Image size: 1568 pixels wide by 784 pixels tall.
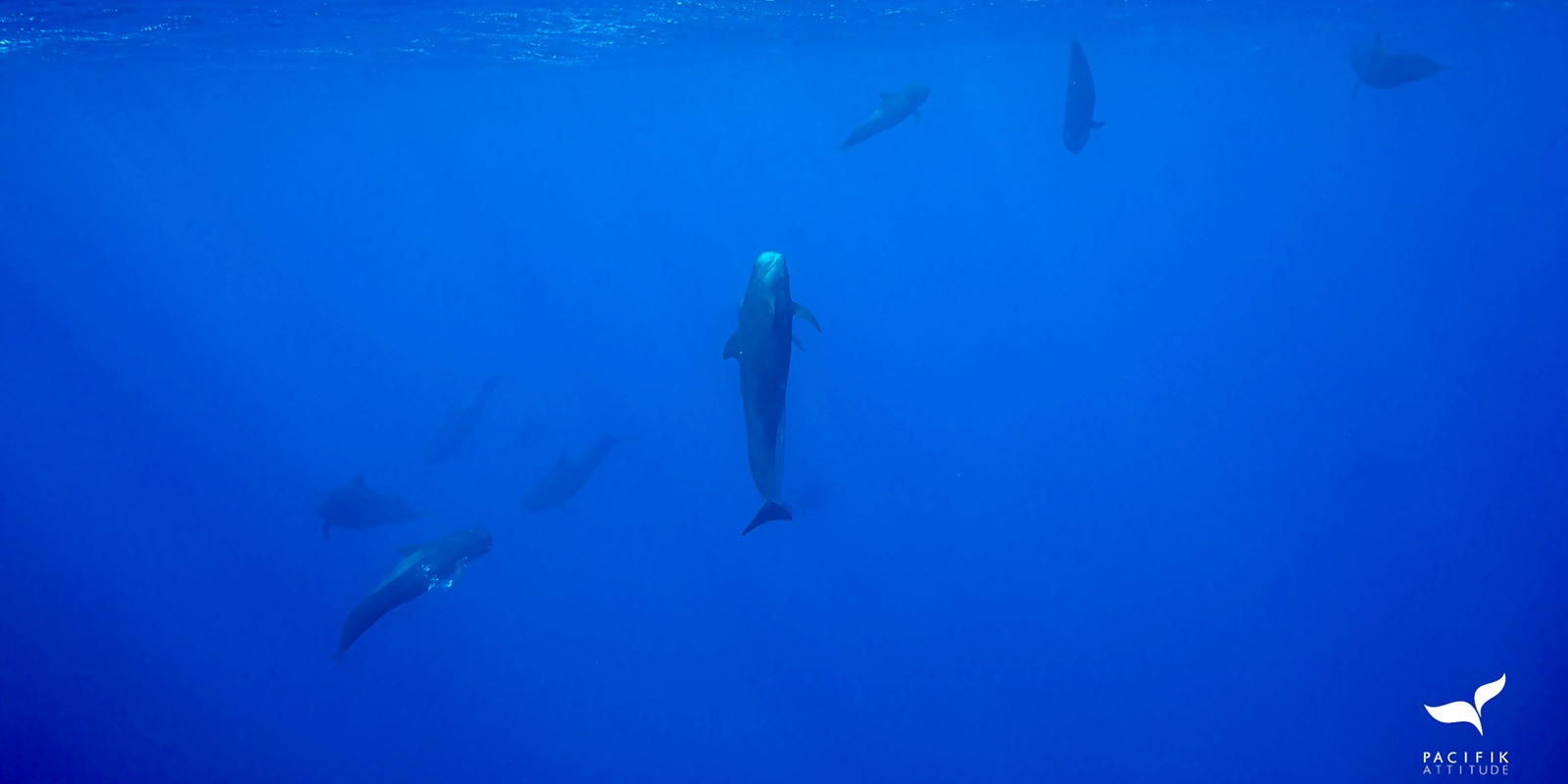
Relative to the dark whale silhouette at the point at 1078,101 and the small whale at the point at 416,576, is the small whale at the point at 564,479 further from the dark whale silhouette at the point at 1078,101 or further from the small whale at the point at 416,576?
the dark whale silhouette at the point at 1078,101

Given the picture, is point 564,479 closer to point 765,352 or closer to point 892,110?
point 892,110

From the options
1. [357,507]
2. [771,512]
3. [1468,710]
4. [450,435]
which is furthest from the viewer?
[1468,710]

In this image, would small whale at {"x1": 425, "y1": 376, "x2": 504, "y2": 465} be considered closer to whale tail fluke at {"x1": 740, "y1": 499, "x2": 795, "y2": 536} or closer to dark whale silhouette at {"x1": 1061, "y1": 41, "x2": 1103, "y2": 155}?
dark whale silhouette at {"x1": 1061, "y1": 41, "x2": 1103, "y2": 155}

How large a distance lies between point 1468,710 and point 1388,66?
15.4 m

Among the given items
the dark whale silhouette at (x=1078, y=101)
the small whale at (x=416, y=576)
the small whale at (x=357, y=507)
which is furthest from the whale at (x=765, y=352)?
the small whale at (x=357, y=507)

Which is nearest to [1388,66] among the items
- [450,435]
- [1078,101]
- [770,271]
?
[1078,101]

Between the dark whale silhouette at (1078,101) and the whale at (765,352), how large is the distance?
4659mm

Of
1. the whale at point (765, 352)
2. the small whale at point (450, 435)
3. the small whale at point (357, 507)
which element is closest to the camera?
the whale at point (765, 352)

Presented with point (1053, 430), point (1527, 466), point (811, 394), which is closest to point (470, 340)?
point (811, 394)

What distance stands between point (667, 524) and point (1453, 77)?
2300 inches

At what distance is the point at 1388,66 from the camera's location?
25.5 feet

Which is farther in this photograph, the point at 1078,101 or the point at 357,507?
the point at 357,507

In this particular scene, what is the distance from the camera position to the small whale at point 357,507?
10.3 metres

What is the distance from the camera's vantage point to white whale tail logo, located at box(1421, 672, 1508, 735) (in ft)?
48.8
